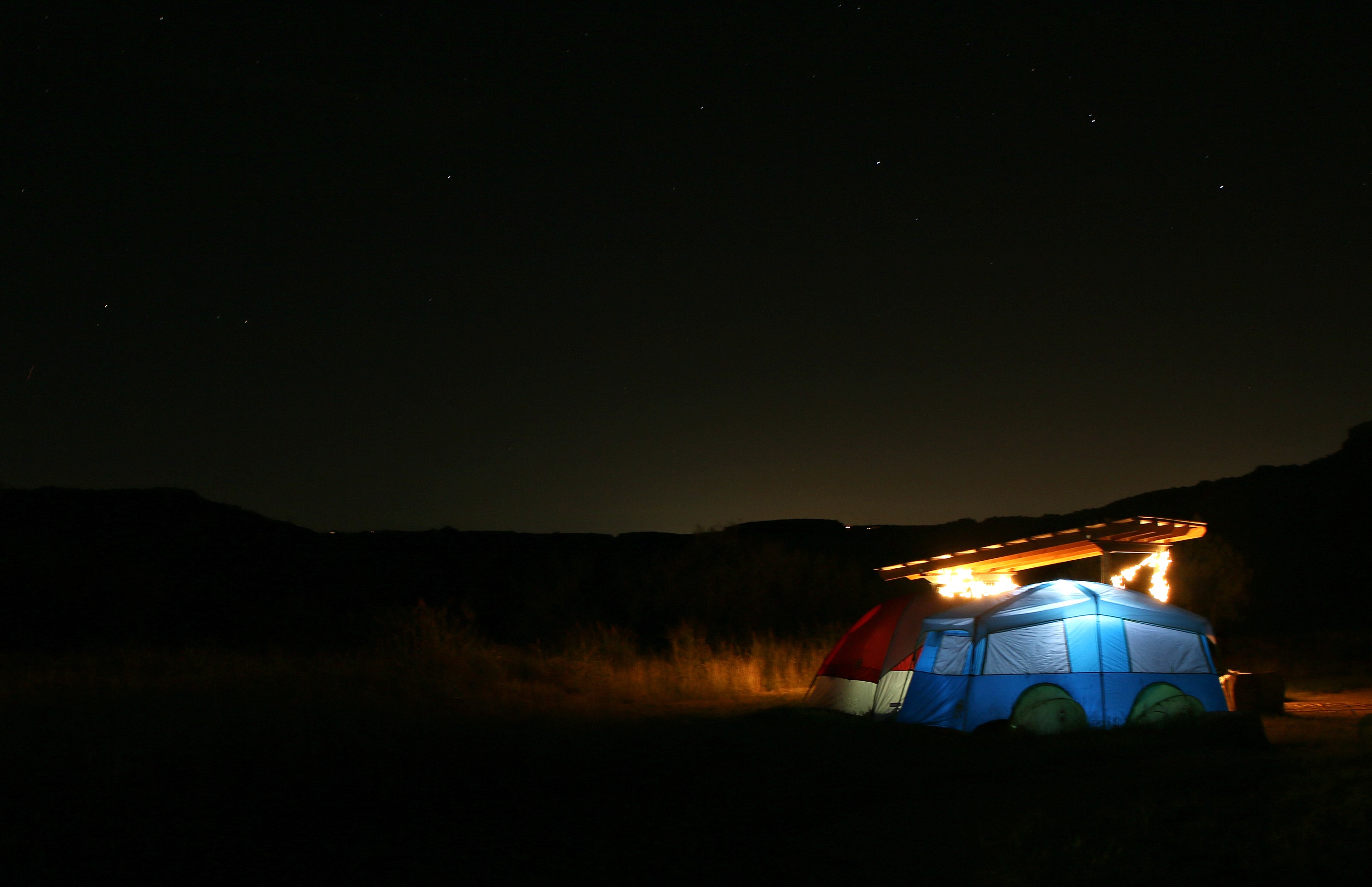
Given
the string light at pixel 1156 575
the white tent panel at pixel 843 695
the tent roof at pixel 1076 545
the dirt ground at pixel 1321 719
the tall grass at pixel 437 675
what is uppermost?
the tent roof at pixel 1076 545

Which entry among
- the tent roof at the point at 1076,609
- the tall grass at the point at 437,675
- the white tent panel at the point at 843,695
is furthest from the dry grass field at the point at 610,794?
the tent roof at the point at 1076,609

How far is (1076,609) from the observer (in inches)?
496

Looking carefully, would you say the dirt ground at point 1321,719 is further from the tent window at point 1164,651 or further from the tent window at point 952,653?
the tent window at point 952,653

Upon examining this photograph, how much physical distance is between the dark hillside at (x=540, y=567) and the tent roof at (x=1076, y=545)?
11454mm

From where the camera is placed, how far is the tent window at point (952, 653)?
14.0 m

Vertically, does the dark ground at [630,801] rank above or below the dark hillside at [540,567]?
below

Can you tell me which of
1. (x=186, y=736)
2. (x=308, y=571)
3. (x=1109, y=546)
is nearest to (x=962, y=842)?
(x=186, y=736)

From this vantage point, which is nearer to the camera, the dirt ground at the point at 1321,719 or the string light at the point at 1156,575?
the dirt ground at the point at 1321,719

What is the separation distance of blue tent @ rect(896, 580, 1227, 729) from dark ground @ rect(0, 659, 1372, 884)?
2.85 ft

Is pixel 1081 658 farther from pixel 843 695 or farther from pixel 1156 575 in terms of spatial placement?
pixel 843 695

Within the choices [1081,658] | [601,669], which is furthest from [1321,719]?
[601,669]

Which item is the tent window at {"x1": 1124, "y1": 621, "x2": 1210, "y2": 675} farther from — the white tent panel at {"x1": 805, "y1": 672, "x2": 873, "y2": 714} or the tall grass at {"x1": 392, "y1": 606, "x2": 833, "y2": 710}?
the tall grass at {"x1": 392, "y1": 606, "x2": 833, "y2": 710}

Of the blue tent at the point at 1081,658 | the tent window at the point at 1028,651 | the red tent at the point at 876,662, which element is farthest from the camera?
the red tent at the point at 876,662

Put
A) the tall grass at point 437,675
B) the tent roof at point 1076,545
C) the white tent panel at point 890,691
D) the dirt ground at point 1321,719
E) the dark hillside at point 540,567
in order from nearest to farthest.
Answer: the dirt ground at point 1321,719 → the tall grass at point 437,675 → the tent roof at point 1076,545 → the white tent panel at point 890,691 → the dark hillside at point 540,567
